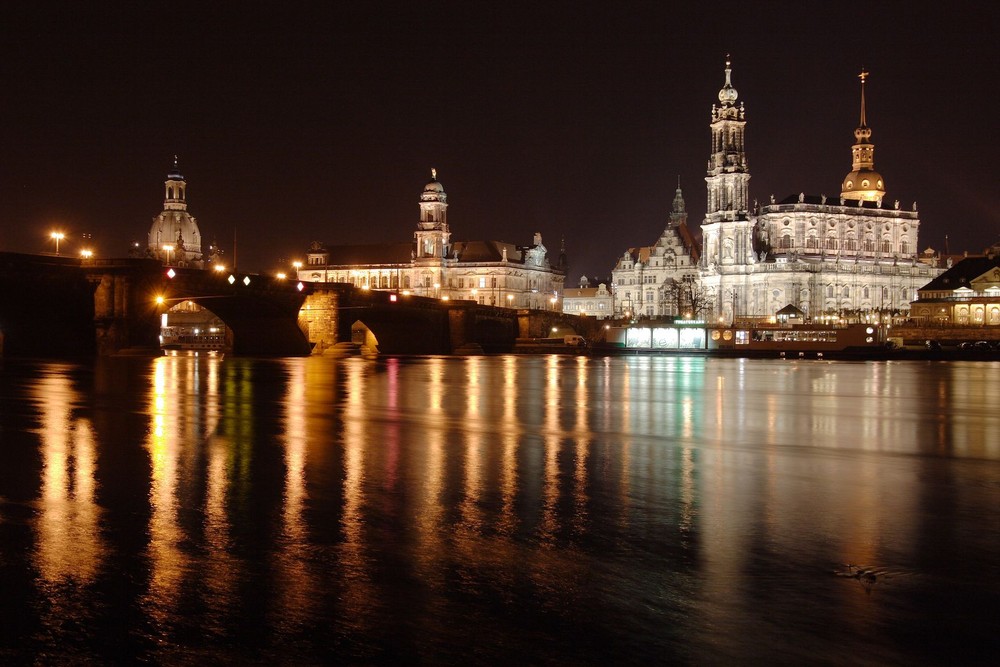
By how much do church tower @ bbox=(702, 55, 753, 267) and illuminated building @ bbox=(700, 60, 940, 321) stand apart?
18 centimetres

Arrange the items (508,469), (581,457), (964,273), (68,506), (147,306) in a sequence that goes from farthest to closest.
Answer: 1. (964,273)
2. (147,306)
3. (581,457)
4. (508,469)
5. (68,506)

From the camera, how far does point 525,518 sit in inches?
421

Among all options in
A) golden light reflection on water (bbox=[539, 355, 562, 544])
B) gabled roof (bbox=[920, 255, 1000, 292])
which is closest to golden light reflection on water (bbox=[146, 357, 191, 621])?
golden light reflection on water (bbox=[539, 355, 562, 544])

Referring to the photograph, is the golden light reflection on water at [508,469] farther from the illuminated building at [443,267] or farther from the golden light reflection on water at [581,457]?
the illuminated building at [443,267]

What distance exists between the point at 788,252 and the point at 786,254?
104 centimetres

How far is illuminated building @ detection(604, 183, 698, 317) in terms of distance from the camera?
599 feet

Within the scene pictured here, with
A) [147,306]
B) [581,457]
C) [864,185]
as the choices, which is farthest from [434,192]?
[581,457]

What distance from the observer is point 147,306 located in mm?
56969

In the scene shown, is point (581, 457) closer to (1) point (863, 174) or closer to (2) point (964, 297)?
(2) point (964, 297)

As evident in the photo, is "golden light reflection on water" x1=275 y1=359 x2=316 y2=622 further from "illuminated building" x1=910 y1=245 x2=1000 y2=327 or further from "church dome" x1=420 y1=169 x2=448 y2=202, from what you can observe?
"church dome" x1=420 y1=169 x2=448 y2=202

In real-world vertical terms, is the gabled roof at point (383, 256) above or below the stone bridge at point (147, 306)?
above

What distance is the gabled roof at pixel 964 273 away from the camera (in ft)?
492

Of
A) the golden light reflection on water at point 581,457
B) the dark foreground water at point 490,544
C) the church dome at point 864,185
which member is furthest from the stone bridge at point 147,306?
the church dome at point 864,185

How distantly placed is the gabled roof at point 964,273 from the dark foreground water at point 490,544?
145 metres
